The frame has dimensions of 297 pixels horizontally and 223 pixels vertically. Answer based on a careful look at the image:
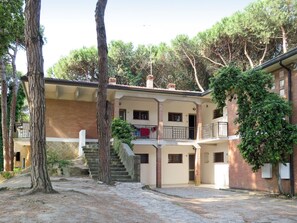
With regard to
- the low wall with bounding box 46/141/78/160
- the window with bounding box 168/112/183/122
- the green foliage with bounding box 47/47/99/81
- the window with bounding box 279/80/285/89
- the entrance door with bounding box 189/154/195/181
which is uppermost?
the green foliage with bounding box 47/47/99/81

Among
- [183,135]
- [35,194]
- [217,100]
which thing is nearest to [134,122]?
[183,135]

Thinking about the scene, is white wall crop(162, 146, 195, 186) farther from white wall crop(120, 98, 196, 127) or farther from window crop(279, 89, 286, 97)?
window crop(279, 89, 286, 97)

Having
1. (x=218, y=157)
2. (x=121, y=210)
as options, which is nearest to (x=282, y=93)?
(x=218, y=157)

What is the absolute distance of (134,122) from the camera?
23328 millimetres

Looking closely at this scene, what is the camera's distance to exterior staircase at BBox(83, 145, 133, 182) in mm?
15578

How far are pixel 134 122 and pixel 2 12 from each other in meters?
11.5

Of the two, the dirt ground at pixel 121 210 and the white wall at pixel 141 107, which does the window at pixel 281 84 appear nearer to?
the dirt ground at pixel 121 210

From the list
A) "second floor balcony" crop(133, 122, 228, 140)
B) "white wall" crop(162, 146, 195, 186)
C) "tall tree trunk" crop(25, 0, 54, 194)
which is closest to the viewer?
"tall tree trunk" crop(25, 0, 54, 194)

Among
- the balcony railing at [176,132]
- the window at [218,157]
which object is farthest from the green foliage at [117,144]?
the window at [218,157]

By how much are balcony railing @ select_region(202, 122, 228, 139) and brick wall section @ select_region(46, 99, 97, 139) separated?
7102 mm

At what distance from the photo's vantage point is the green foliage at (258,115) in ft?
44.6

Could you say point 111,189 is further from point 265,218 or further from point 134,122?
point 134,122

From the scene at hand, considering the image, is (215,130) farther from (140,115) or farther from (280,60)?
(280,60)

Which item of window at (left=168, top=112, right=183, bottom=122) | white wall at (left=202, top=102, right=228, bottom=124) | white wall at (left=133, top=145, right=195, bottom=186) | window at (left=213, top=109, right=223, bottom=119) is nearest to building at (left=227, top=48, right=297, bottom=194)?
window at (left=213, top=109, right=223, bottom=119)
